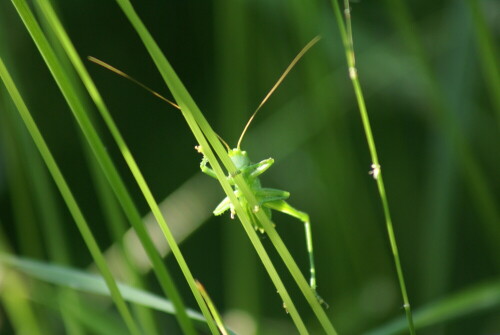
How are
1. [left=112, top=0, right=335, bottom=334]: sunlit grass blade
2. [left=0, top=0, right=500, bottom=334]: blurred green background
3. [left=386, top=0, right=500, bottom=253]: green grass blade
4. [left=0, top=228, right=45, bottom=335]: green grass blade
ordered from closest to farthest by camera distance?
[left=112, top=0, right=335, bottom=334]: sunlit grass blade
[left=386, top=0, right=500, bottom=253]: green grass blade
[left=0, top=228, right=45, bottom=335]: green grass blade
[left=0, top=0, right=500, bottom=334]: blurred green background

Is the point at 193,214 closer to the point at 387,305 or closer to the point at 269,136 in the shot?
the point at 269,136

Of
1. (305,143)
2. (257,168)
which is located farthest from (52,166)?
(305,143)

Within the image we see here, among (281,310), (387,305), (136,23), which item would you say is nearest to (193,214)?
(281,310)

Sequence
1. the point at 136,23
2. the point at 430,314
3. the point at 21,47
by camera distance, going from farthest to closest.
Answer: the point at 21,47
the point at 430,314
the point at 136,23

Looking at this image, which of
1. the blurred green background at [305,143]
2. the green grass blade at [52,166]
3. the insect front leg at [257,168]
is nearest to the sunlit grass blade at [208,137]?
the green grass blade at [52,166]

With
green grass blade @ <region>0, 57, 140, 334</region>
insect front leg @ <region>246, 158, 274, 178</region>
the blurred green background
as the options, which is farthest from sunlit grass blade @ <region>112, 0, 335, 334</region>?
the blurred green background

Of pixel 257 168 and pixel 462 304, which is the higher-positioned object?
pixel 257 168

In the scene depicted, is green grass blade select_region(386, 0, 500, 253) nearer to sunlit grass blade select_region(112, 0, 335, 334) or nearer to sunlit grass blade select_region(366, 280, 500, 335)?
sunlit grass blade select_region(366, 280, 500, 335)

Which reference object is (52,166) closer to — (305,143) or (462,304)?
(462,304)
